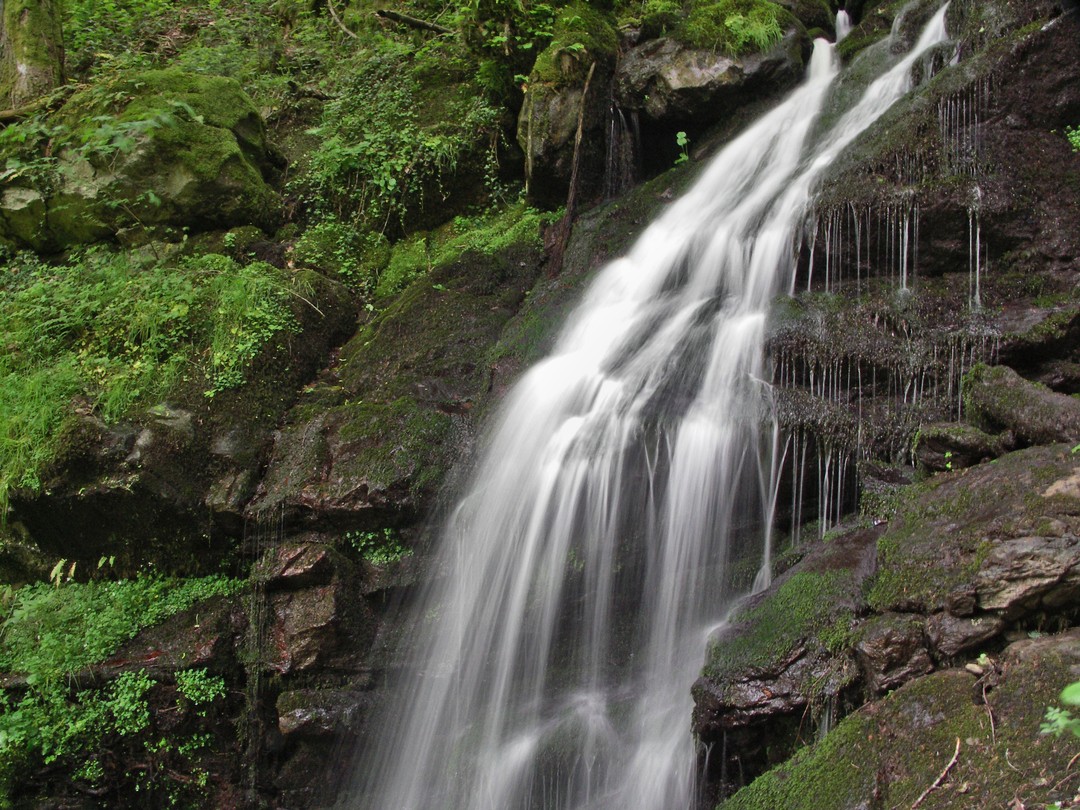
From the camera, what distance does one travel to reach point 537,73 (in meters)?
8.95

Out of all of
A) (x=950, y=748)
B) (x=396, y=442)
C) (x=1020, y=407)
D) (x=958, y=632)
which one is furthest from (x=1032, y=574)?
(x=396, y=442)

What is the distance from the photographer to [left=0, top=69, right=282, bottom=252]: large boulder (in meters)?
8.81

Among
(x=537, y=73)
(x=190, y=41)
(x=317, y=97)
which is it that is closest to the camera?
(x=537, y=73)

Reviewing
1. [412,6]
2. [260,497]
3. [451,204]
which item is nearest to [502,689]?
[260,497]

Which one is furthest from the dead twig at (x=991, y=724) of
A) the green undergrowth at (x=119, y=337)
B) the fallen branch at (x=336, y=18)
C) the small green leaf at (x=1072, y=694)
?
the fallen branch at (x=336, y=18)

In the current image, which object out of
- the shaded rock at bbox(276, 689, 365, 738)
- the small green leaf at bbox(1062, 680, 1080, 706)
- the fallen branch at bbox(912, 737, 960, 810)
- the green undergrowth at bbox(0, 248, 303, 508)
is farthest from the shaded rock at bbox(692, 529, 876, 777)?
the green undergrowth at bbox(0, 248, 303, 508)

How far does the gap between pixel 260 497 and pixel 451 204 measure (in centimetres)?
473

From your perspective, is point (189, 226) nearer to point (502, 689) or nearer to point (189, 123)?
point (189, 123)

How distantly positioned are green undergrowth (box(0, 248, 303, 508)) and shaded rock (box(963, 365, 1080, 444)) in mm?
5737

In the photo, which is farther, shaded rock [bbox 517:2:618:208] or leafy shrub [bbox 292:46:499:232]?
leafy shrub [bbox 292:46:499:232]

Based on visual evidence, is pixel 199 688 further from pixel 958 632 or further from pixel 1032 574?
pixel 1032 574

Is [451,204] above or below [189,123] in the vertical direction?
below

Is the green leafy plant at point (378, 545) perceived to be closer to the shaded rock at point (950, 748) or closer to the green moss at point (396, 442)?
the green moss at point (396, 442)

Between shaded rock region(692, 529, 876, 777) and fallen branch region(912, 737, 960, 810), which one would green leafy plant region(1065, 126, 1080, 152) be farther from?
fallen branch region(912, 737, 960, 810)
